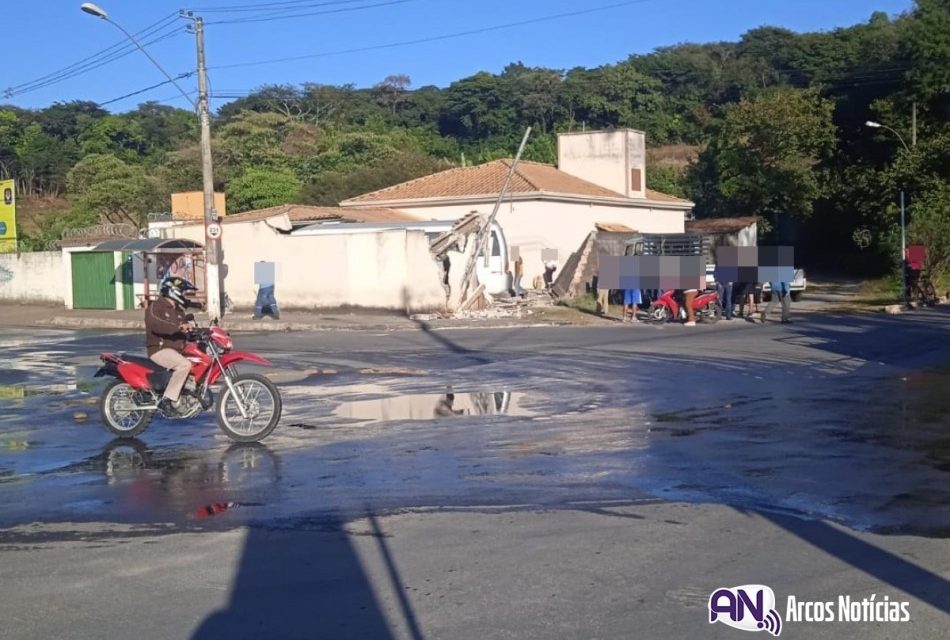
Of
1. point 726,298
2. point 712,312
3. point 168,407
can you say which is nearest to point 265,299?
point 712,312

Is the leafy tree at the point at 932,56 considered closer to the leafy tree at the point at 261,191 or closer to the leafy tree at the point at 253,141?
the leafy tree at the point at 261,191

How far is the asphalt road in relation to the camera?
5.89 m

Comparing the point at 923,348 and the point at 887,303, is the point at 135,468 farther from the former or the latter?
the point at 887,303

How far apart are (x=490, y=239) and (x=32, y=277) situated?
60.2 feet

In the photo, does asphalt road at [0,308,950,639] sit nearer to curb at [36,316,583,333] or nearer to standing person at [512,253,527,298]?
curb at [36,316,583,333]

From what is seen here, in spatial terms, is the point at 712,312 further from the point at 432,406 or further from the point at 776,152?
the point at 776,152

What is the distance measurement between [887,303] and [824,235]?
24.6 metres

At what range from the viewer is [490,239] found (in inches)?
1423

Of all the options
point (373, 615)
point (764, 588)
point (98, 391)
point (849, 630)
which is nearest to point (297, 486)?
point (373, 615)

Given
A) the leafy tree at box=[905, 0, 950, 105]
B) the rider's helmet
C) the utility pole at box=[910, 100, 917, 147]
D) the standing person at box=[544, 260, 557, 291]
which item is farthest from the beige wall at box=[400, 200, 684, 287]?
the rider's helmet

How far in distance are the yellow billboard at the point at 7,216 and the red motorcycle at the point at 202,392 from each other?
38.6m

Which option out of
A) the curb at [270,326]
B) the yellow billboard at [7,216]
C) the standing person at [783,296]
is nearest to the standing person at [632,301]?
the curb at [270,326]

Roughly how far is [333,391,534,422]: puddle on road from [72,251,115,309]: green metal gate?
2612 centimetres

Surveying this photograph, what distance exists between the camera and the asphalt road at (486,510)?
5895 millimetres
